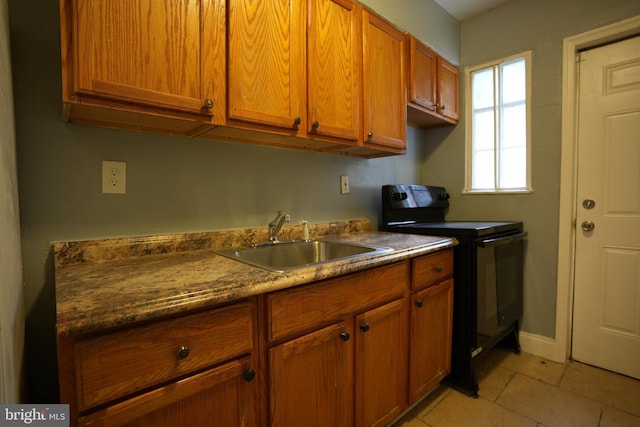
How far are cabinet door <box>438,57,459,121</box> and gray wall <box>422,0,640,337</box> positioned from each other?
0.28 metres

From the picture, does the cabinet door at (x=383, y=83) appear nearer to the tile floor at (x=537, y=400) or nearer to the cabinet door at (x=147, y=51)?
the cabinet door at (x=147, y=51)

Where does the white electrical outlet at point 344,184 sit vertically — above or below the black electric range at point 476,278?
above

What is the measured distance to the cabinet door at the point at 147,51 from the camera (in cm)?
89

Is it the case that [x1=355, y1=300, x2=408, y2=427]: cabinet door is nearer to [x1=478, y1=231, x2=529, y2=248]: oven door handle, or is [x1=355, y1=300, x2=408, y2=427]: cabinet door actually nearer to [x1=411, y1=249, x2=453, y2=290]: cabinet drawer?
[x1=411, y1=249, x2=453, y2=290]: cabinet drawer

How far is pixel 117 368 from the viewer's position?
689 millimetres

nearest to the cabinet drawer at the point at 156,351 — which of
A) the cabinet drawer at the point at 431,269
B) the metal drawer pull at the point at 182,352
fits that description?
the metal drawer pull at the point at 182,352

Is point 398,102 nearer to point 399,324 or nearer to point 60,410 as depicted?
point 399,324

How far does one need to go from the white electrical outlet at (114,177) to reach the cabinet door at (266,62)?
477 mm

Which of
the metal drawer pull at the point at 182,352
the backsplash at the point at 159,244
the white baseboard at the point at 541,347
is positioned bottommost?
the white baseboard at the point at 541,347

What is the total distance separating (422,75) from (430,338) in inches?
63.7


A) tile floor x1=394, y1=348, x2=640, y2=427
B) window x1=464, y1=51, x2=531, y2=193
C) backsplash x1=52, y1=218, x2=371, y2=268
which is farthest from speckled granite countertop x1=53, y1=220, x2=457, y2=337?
window x1=464, y1=51, x2=531, y2=193

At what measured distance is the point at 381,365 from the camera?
1.30 metres

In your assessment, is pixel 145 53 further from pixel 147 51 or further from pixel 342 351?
pixel 342 351

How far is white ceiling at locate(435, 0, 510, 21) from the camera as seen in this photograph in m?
2.27
